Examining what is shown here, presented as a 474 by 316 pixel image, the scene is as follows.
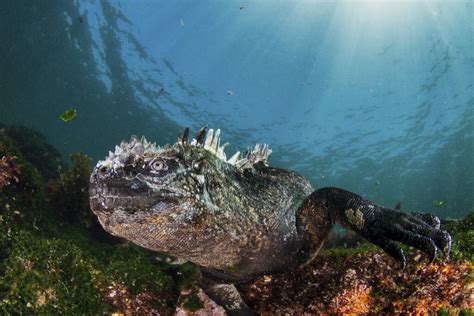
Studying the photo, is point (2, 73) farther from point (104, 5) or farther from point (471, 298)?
point (471, 298)

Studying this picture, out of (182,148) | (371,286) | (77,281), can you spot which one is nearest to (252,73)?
(77,281)

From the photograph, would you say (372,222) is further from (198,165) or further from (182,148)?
(182,148)

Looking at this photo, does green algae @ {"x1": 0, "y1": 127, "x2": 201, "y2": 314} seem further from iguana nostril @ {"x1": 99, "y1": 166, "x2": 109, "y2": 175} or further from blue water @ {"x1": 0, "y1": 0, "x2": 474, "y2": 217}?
blue water @ {"x1": 0, "y1": 0, "x2": 474, "y2": 217}

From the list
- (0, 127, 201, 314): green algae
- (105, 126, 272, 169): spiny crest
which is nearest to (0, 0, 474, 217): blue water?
(105, 126, 272, 169): spiny crest

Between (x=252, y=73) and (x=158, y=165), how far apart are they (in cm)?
3218

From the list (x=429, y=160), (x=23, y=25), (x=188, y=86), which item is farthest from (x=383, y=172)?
(x=23, y=25)

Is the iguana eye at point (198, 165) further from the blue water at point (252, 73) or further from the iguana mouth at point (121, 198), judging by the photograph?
the blue water at point (252, 73)

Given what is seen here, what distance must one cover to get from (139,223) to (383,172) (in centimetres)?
5866

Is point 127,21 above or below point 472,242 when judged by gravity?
above

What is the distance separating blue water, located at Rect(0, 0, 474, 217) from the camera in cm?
2594

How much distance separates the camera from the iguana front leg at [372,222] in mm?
2262

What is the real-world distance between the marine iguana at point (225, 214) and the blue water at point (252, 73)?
2547cm

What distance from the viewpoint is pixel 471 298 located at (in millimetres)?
2736

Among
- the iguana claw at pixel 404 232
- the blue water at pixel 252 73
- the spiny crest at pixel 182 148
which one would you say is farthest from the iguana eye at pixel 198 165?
the blue water at pixel 252 73
